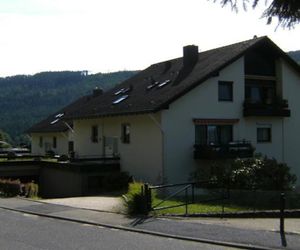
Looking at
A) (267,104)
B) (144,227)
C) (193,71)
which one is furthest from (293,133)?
(144,227)

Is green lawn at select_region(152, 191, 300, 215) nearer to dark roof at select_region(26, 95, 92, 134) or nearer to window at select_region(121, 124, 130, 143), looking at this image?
window at select_region(121, 124, 130, 143)

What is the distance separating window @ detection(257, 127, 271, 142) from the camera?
33.8m

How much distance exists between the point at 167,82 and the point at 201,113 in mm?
3238

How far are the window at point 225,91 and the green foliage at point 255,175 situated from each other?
17.8ft

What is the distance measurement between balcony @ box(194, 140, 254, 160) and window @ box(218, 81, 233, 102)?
2589 millimetres

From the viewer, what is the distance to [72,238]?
1286 centimetres

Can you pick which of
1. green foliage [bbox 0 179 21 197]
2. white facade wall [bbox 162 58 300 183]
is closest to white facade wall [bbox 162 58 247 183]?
white facade wall [bbox 162 58 300 183]

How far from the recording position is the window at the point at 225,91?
32188 millimetres

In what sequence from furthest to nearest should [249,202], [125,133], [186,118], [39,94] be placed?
[39,94], [125,133], [186,118], [249,202]

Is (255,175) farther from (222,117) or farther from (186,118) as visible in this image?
(222,117)

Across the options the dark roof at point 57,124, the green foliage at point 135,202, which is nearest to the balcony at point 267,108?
the green foliage at point 135,202

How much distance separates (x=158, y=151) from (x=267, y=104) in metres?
7.61

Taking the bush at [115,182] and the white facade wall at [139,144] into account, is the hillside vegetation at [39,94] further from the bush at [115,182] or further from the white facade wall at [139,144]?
the bush at [115,182]

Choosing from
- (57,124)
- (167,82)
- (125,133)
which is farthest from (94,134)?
(57,124)
